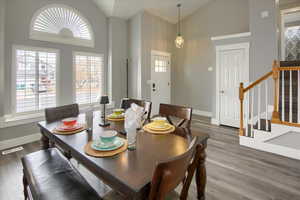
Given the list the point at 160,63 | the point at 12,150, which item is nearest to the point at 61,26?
the point at 12,150

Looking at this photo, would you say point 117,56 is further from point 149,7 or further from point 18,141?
point 18,141

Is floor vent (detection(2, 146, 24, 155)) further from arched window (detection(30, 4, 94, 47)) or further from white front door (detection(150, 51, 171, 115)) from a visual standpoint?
white front door (detection(150, 51, 171, 115))

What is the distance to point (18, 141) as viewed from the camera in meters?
3.20

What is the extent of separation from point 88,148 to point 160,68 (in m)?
4.49

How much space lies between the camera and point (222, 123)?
15.1 feet

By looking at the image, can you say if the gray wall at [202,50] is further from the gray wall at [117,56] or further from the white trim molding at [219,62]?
the gray wall at [117,56]

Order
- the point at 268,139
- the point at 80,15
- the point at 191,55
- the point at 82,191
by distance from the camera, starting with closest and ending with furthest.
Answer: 1. the point at 82,191
2. the point at 268,139
3. the point at 80,15
4. the point at 191,55

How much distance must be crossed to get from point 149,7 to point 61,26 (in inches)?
93.7

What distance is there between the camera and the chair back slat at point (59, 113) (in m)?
2.05

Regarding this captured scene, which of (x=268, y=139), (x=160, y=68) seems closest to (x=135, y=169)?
(x=268, y=139)

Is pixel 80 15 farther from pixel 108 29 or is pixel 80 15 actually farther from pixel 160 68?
pixel 160 68

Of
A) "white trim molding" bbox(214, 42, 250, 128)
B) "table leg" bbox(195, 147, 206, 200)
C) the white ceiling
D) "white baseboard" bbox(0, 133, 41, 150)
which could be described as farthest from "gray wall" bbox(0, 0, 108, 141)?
"table leg" bbox(195, 147, 206, 200)

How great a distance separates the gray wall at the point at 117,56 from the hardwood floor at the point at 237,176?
7.82 feet

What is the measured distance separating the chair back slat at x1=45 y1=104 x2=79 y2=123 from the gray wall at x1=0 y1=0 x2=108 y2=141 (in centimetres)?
161
